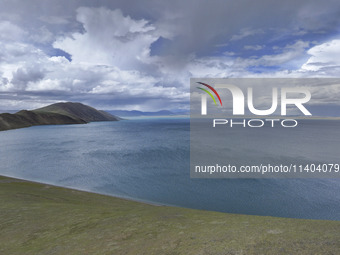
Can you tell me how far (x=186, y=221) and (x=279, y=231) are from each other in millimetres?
5191

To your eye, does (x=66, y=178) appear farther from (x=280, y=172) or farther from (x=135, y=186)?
(x=280, y=172)

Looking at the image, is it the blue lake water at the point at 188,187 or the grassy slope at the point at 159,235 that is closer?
the grassy slope at the point at 159,235

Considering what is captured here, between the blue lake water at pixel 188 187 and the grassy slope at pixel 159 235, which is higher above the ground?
the grassy slope at pixel 159 235

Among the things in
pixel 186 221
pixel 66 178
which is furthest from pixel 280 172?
pixel 66 178

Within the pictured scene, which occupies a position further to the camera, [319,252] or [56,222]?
[56,222]

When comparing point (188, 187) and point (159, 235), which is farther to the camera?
point (188, 187)

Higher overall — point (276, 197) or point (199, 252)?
point (199, 252)

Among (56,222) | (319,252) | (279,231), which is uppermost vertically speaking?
(319,252)

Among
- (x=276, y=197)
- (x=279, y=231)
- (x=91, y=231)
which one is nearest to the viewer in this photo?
(x=279, y=231)

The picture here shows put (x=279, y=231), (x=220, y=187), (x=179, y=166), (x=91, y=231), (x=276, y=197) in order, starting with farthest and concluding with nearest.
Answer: (x=179, y=166) → (x=220, y=187) → (x=276, y=197) → (x=91, y=231) → (x=279, y=231)

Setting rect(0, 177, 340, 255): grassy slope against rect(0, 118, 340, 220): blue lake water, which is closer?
rect(0, 177, 340, 255): grassy slope

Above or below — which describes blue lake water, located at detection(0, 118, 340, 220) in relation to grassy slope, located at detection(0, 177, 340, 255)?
below

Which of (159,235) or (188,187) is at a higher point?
(159,235)

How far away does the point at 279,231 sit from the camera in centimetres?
903
